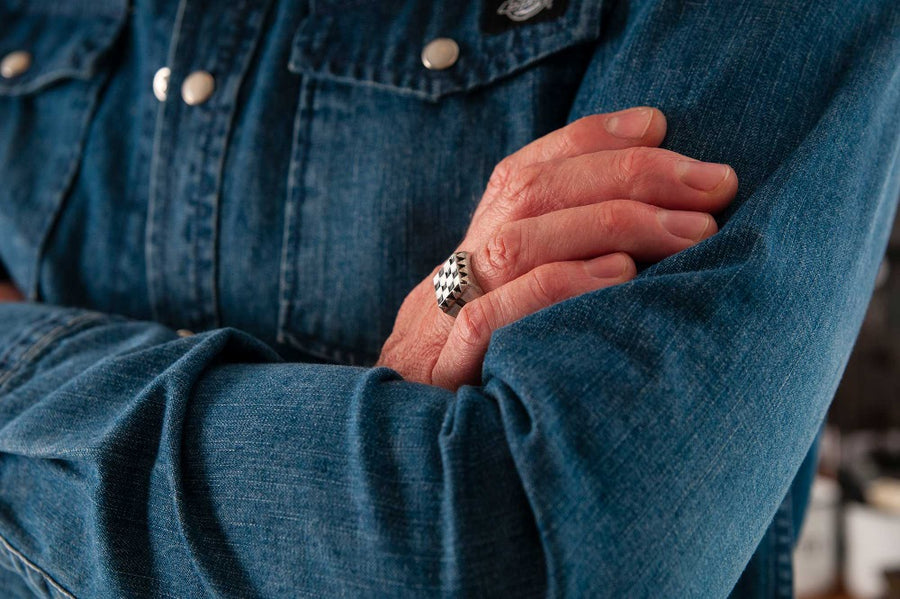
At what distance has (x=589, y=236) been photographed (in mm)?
553

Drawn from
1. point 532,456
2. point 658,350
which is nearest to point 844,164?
point 658,350

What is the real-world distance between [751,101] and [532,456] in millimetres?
328

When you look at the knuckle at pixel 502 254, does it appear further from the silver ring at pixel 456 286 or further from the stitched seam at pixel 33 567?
the stitched seam at pixel 33 567

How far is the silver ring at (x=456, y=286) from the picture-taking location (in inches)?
23.4

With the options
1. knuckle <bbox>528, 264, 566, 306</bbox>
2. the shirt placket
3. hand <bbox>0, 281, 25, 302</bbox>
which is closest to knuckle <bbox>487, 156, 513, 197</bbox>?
knuckle <bbox>528, 264, 566, 306</bbox>

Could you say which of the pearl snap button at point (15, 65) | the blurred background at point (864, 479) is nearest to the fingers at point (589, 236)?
the pearl snap button at point (15, 65)

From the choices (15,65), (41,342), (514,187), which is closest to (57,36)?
(15,65)

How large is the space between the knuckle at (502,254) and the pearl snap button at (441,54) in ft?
0.77

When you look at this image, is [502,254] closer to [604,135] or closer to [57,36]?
[604,135]

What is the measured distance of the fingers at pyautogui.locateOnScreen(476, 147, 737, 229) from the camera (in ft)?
1.79

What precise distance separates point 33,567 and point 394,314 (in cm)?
36

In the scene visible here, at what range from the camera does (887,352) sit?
2.05 meters

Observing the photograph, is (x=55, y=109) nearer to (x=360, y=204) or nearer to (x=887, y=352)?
(x=360, y=204)

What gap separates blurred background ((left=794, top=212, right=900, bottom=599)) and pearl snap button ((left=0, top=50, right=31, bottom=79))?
1937 millimetres
